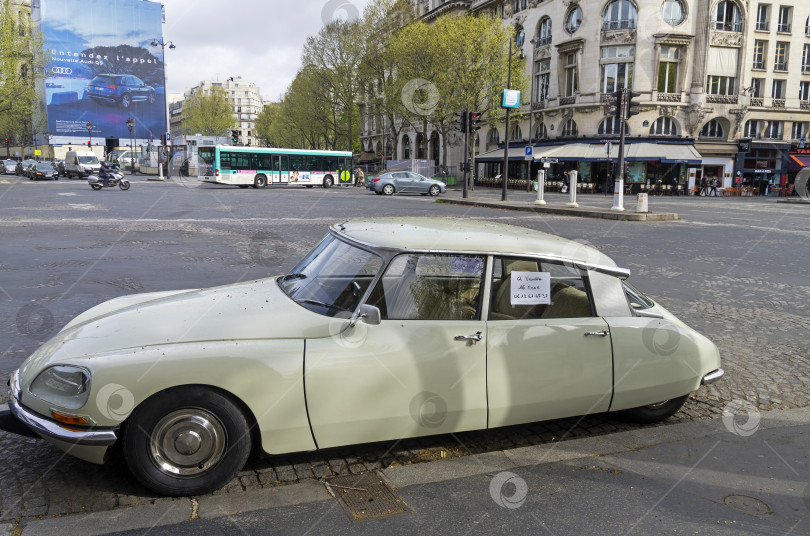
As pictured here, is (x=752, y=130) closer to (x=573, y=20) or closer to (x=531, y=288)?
(x=573, y=20)

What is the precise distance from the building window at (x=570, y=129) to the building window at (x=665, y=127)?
19.0ft

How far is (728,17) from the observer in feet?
153

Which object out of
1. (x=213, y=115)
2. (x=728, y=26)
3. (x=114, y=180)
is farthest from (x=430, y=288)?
(x=213, y=115)

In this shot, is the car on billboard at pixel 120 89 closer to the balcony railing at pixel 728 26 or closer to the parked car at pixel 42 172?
the parked car at pixel 42 172

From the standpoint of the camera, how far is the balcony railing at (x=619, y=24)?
151ft

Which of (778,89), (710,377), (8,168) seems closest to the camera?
(710,377)

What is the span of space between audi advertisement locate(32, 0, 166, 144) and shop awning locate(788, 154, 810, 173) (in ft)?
279

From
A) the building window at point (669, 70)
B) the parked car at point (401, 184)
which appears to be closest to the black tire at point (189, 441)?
the parked car at point (401, 184)

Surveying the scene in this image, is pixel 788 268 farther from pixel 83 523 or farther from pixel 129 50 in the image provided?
pixel 129 50

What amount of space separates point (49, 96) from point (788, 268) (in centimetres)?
10507

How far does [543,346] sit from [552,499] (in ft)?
2.65

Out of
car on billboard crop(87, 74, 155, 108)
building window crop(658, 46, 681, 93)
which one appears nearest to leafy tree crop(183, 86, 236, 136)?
car on billboard crop(87, 74, 155, 108)

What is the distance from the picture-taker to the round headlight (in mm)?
2752

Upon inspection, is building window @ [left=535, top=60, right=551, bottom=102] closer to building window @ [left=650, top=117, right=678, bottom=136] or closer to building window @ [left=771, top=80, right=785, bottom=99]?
building window @ [left=650, top=117, right=678, bottom=136]
